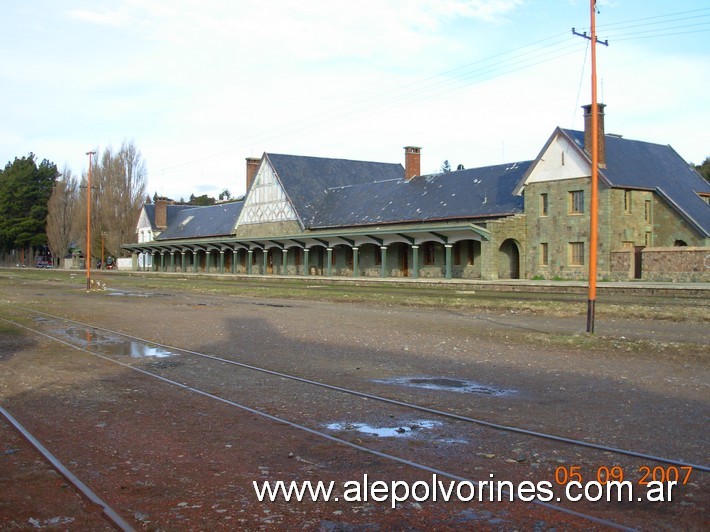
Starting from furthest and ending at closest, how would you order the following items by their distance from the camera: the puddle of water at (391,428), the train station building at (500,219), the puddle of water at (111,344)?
the train station building at (500,219) → the puddle of water at (111,344) → the puddle of water at (391,428)

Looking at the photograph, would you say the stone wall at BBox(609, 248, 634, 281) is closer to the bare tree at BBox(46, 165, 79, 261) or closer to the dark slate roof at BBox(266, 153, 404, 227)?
the dark slate roof at BBox(266, 153, 404, 227)

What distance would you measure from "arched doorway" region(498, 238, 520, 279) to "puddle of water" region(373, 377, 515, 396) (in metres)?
33.2

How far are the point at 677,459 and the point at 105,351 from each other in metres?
10.6

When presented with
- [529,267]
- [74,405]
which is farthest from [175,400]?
[529,267]

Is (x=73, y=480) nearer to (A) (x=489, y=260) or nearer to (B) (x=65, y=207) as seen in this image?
(A) (x=489, y=260)

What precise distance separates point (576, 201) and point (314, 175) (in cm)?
2922

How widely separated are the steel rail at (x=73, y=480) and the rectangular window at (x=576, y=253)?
35184mm

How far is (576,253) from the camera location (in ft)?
130

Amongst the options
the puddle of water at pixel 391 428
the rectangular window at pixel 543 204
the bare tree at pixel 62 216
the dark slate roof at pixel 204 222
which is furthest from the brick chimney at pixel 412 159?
the bare tree at pixel 62 216

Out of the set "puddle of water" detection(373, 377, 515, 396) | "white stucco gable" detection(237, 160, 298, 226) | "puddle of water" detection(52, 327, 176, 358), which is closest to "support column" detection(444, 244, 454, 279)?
"white stucco gable" detection(237, 160, 298, 226)

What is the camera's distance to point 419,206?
48469 millimetres

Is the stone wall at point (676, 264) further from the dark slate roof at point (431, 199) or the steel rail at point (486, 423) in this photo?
the steel rail at point (486, 423)

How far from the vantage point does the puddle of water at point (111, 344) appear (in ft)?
43.8

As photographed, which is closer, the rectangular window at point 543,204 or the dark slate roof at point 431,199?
the rectangular window at point 543,204
